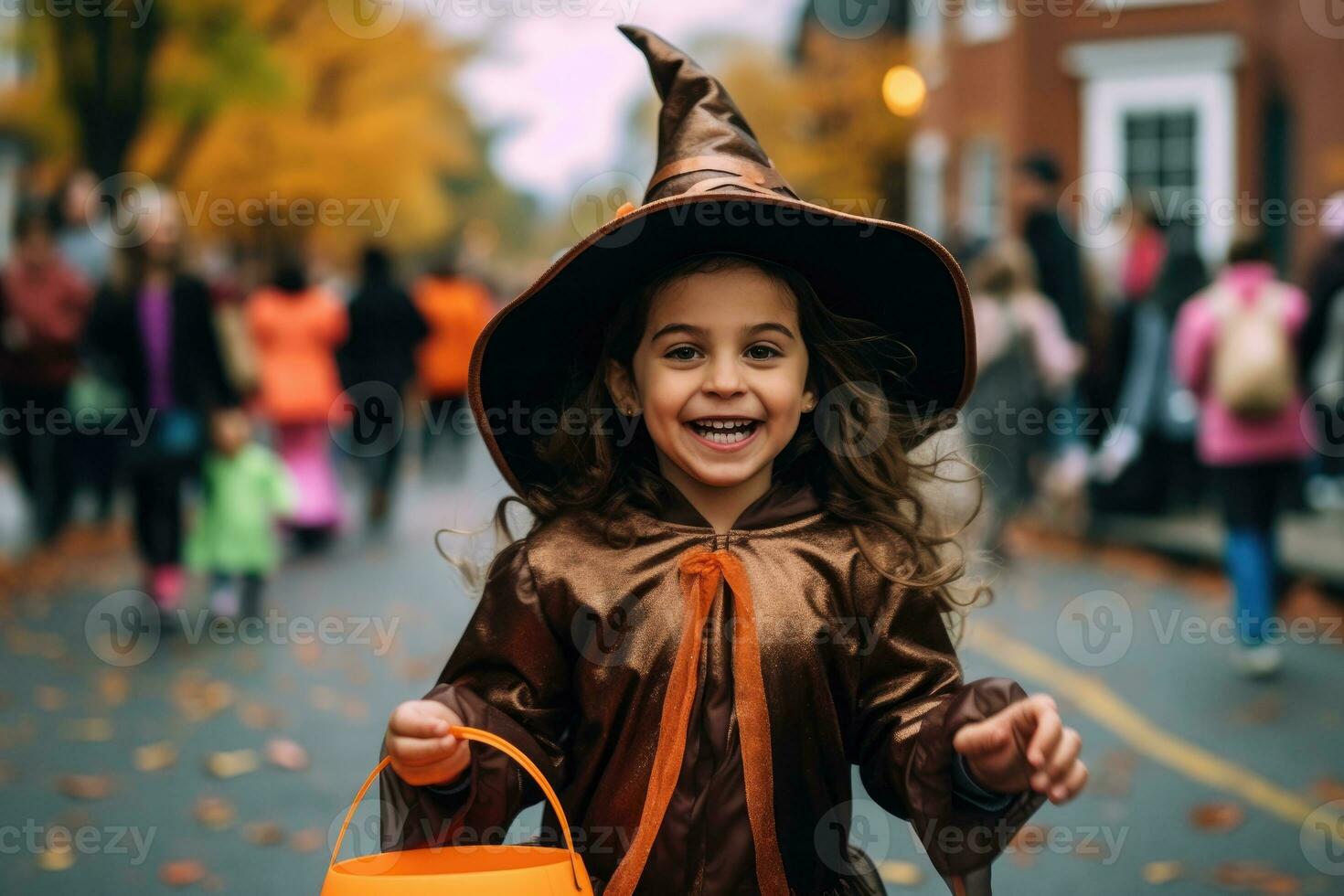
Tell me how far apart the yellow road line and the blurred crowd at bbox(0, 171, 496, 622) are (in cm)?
412

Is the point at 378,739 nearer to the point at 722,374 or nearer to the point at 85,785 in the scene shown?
the point at 85,785

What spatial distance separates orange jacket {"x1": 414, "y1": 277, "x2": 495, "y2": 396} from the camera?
14.8m

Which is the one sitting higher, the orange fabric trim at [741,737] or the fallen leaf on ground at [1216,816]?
the orange fabric trim at [741,737]

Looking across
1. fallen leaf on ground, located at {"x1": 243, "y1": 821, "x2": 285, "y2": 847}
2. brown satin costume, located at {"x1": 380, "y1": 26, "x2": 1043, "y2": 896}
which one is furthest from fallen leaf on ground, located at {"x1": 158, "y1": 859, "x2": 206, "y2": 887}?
brown satin costume, located at {"x1": 380, "y1": 26, "x2": 1043, "y2": 896}

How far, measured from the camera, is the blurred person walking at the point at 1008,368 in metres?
11.1

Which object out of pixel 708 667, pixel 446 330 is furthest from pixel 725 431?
pixel 446 330

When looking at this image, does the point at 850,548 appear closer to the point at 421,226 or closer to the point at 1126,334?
the point at 1126,334

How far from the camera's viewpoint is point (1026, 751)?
2.45 meters

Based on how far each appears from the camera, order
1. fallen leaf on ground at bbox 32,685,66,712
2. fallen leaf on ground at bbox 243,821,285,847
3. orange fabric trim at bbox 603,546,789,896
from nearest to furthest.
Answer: orange fabric trim at bbox 603,546,789,896 < fallen leaf on ground at bbox 243,821,285,847 < fallen leaf on ground at bbox 32,685,66,712

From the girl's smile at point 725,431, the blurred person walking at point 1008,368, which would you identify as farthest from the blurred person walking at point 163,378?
the girl's smile at point 725,431

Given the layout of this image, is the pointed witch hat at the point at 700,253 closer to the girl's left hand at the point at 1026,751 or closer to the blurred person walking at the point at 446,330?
the girl's left hand at the point at 1026,751

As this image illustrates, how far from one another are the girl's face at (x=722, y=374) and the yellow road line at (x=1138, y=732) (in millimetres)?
3216

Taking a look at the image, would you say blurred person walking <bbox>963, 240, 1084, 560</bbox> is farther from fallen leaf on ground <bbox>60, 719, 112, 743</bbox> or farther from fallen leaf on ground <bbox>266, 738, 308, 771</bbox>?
fallen leaf on ground <bbox>60, 719, 112, 743</bbox>

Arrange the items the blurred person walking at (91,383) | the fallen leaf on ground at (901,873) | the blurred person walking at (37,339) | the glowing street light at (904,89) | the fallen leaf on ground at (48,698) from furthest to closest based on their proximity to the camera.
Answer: the glowing street light at (904,89)
the blurred person walking at (91,383)
the blurred person walking at (37,339)
the fallen leaf on ground at (48,698)
the fallen leaf on ground at (901,873)
